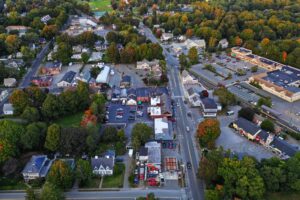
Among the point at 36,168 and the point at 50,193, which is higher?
the point at 50,193

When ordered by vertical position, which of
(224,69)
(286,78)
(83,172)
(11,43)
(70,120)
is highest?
(83,172)

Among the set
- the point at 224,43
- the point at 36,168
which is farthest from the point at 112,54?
the point at 36,168

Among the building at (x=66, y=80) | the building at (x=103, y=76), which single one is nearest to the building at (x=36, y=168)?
the building at (x=66, y=80)

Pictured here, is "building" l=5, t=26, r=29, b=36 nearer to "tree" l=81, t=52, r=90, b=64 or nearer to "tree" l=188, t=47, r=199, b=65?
"tree" l=81, t=52, r=90, b=64

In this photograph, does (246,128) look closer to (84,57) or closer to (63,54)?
(84,57)

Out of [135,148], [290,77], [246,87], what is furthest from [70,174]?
[290,77]

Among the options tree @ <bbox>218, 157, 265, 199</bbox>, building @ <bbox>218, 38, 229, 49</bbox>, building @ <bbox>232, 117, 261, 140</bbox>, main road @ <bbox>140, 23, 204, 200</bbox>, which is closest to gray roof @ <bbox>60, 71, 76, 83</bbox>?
main road @ <bbox>140, 23, 204, 200</bbox>

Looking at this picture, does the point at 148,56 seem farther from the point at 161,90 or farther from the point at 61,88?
the point at 61,88
